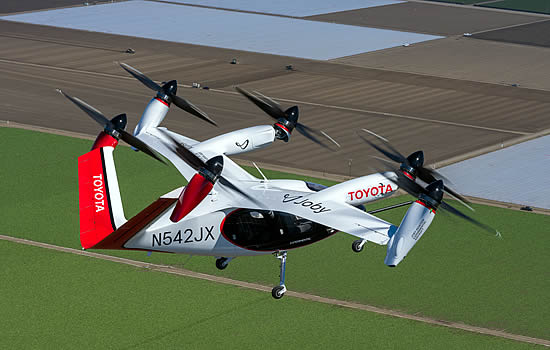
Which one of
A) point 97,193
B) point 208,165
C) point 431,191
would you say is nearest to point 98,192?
point 97,193

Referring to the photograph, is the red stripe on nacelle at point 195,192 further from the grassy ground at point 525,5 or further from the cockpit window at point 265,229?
the grassy ground at point 525,5

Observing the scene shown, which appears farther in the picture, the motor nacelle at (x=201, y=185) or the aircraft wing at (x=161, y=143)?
the aircraft wing at (x=161, y=143)

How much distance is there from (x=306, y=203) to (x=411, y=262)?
1194 centimetres

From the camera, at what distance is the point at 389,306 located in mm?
44188

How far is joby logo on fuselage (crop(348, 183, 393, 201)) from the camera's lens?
130 ft

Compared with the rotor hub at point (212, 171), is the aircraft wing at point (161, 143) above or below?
above

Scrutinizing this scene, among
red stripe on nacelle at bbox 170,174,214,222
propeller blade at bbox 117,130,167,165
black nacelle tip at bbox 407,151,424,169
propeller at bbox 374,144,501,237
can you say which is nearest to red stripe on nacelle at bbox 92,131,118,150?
propeller blade at bbox 117,130,167,165

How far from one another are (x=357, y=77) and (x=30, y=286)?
46.8 metres

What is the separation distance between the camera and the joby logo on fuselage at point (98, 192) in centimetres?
3991

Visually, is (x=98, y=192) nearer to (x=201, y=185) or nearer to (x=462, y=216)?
(x=201, y=185)

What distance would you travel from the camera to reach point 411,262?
4881 centimetres

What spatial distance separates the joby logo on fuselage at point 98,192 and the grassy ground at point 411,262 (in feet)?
29.9

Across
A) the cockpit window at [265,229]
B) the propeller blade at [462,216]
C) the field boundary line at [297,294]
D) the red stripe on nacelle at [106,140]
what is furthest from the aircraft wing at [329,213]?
the field boundary line at [297,294]

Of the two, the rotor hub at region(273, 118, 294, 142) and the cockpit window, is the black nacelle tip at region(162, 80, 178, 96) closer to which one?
the rotor hub at region(273, 118, 294, 142)
